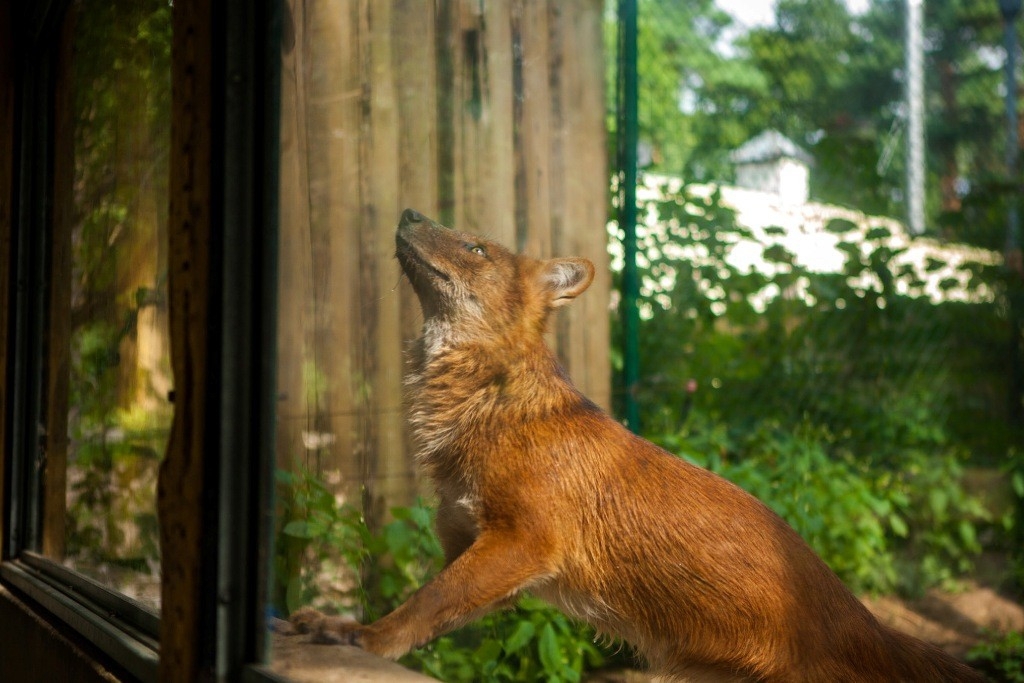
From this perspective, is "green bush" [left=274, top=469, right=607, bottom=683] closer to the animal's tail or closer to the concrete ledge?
the concrete ledge

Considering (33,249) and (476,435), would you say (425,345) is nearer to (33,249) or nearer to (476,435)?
(476,435)

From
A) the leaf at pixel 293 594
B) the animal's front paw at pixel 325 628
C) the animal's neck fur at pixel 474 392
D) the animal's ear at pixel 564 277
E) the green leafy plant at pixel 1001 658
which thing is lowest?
the green leafy plant at pixel 1001 658

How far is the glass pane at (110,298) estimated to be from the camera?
279 cm

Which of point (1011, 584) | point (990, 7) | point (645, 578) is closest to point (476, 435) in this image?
point (645, 578)

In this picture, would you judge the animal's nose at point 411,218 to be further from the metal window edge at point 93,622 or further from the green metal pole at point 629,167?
the green metal pole at point 629,167

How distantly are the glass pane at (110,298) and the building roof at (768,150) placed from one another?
11.2ft

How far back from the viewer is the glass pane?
2.79m

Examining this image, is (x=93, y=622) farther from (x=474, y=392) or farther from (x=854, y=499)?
(x=854, y=499)

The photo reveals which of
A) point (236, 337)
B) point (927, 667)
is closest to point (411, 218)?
point (236, 337)

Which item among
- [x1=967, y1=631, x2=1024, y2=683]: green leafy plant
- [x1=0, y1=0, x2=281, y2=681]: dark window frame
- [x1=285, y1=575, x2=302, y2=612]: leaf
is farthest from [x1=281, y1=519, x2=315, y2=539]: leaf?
[x1=967, y1=631, x2=1024, y2=683]: green leafy plant

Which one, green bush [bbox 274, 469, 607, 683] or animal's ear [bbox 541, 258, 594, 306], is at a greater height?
animal's ear [bbox 541, 258, 594, 306]

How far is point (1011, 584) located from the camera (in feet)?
16.6

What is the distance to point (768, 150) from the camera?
5602mm

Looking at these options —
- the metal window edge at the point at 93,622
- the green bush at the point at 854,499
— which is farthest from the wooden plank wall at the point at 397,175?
the green bush at the point at 854,499
